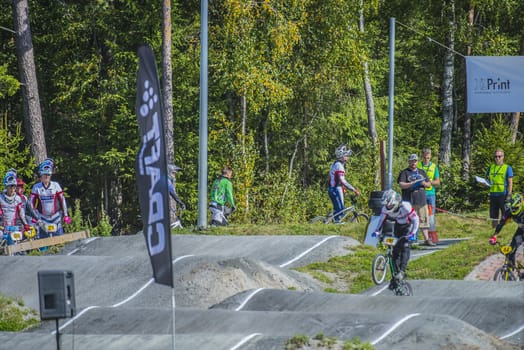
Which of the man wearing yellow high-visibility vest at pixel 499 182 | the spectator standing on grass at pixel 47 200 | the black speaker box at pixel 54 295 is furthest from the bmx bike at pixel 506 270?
the black speaker box at pixel 54 295

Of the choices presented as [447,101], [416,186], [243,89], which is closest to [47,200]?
[416,186]

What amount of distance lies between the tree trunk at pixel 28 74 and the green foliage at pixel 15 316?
41.8ft

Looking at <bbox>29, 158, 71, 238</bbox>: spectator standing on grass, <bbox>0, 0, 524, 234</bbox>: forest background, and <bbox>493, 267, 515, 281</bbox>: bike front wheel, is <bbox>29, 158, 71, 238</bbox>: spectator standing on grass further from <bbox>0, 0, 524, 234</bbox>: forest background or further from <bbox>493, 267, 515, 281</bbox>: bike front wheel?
<bbox>0, 0, 524, 234</bbox>: forest background

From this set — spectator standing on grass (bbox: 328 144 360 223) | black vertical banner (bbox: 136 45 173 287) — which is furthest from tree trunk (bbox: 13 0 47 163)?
black vertical banner (bbox: 136 45 173 287)

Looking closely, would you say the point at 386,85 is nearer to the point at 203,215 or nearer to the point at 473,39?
the point at 473,39

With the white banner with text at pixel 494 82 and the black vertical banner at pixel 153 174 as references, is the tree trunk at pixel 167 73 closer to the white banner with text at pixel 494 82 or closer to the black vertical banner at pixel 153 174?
the white banner with text at pixel 494 82

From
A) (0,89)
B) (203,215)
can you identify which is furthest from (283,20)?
(203,215)

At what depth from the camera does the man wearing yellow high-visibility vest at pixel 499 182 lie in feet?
68.3

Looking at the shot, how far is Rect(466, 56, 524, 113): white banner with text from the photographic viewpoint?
23812 millimetres

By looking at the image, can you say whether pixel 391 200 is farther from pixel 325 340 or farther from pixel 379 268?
pixel 325 340

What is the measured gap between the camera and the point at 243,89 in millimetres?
33125

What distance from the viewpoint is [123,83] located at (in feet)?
116

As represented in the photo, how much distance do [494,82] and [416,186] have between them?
522 centimetres

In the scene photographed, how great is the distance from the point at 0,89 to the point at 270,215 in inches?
383
